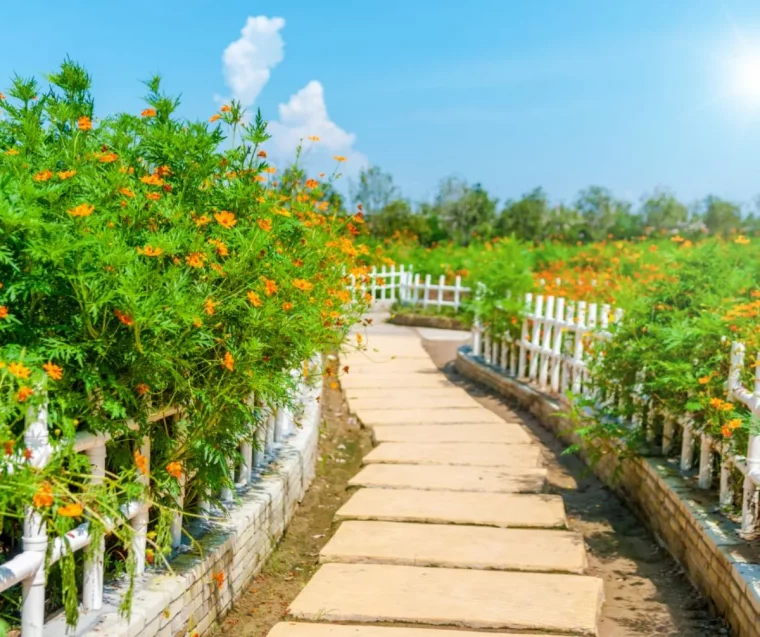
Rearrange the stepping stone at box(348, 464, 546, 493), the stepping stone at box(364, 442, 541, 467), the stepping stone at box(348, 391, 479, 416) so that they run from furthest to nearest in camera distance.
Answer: the stepping stone at box(348, 391, 479, 416)
the stepping stone at box(364, 442, 541, 467)
the stepping stone at box(348, 464, 546, 493)

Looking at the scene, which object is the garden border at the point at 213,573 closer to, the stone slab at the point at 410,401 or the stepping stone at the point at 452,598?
the stepping stone at the point at 452,598

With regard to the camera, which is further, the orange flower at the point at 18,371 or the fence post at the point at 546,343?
the fence post at the point at 546,343

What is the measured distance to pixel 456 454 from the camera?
709 cm

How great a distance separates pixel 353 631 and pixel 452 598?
58cm

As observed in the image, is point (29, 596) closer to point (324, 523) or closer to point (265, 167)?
point (265, 167)

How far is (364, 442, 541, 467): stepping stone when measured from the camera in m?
6.86

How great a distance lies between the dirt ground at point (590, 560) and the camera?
4.36 meters

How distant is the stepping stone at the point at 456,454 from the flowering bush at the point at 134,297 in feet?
8.14

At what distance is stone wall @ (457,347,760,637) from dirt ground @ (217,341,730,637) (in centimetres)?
9

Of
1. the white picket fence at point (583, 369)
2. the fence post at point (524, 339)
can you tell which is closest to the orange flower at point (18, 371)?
the white picket fence at point (583, 369)

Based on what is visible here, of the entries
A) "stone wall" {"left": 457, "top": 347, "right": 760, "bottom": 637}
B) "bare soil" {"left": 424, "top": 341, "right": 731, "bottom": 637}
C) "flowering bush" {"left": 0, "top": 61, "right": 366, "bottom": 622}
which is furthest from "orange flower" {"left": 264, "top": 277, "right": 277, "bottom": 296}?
"stone wall" {"left": 457, "top": 347, "right": 760, "bottom": 637}

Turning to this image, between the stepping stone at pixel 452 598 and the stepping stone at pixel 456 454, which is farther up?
the stepping stone at pixel 456 454

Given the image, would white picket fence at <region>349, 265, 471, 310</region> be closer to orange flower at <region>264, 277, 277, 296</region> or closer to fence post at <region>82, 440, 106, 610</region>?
orange flower at <region>264, 277, 277, 296</region>

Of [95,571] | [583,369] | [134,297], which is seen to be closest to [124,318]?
[134,297]
